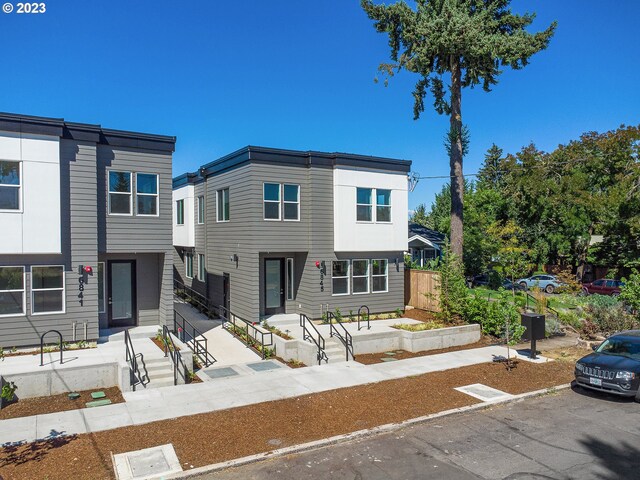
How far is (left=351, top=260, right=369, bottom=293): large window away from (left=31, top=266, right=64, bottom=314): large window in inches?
427

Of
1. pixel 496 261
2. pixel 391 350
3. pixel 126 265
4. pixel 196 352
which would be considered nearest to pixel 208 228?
pixel 126 265

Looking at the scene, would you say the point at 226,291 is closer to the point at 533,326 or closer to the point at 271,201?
the point at 271,201

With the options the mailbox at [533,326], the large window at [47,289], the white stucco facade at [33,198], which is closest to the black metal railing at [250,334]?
the large window at [47,289]

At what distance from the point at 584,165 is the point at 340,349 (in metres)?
29.1

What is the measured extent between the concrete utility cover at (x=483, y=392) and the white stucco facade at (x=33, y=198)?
11952 mm

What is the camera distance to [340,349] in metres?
15.3

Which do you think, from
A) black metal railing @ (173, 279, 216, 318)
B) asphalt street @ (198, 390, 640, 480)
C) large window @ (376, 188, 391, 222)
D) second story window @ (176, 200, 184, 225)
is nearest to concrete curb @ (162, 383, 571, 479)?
asphalt street @ (198, 390, 640, 480)

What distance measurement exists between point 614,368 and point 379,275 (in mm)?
10427

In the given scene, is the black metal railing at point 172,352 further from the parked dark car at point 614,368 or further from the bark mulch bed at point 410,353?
the parked dark car at point 614,368

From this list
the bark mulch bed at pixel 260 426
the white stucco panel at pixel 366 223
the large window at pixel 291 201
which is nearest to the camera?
the bark mulch bed at pixel 260 426

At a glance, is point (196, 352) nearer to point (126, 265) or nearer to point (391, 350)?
point (126, 265)

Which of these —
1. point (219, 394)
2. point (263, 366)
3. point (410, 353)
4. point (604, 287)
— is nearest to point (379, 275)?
point (410, 353)

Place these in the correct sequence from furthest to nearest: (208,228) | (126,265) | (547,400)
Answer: (208,228)
(126,265)
(547,400)

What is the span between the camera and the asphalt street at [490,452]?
7.52m
